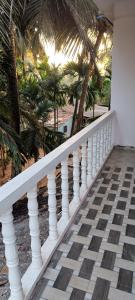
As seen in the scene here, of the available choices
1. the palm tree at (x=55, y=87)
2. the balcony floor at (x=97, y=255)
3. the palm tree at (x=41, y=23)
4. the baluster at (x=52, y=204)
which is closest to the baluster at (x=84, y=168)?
the balcony floor at (x=97, y=255)

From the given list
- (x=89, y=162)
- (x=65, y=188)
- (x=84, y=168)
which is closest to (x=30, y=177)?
(x=65, y=188)

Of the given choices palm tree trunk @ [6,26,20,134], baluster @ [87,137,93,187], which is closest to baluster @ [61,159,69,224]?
baluster @ [87,137,93,187]

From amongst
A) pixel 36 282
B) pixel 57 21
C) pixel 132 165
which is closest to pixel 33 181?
pixel 36 282

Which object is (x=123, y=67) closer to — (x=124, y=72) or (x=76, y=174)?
(x=124, y=72)

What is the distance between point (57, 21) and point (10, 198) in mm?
3056

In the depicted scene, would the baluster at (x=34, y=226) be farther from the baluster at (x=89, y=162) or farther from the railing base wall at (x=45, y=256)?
the baluster at (x=89, y=162)

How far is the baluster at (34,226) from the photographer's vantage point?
1.48 m

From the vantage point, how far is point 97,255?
6.08 ft

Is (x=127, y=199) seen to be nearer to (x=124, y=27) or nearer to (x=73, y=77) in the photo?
(x=124, y=27)

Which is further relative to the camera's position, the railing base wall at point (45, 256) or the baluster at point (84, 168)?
the baluster at point (84, 168)

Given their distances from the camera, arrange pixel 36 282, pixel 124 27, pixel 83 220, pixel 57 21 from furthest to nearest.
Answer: pixel 124 27, pixel 57 21, pixel 83 220, pixel 36 282

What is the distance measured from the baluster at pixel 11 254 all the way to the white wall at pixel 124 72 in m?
3.49

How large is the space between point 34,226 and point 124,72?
134 inches

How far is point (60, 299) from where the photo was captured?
1.51 meters
